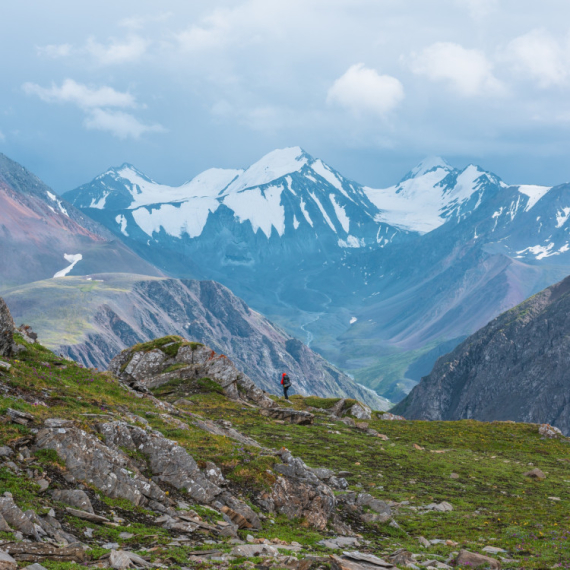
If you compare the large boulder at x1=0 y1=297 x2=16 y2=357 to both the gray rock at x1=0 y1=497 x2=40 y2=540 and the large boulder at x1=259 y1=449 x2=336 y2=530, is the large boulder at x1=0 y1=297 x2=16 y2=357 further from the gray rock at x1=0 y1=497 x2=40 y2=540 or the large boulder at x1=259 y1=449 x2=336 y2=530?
the gray rock at x1=0 y1=497 x2=40 y2=540

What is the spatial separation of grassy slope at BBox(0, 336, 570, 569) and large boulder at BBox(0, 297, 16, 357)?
5.38 feet

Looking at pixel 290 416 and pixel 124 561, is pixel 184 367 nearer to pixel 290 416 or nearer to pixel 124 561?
pixel 290 416

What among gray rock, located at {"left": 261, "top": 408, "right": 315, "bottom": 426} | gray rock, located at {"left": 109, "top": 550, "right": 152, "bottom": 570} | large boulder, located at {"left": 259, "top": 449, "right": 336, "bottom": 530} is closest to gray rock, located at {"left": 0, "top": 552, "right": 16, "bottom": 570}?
gray rock, located at {"left": 109, "top": 550, "right": 152, "bottom": 570}

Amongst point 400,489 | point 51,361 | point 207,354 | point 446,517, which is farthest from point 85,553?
point 207,354

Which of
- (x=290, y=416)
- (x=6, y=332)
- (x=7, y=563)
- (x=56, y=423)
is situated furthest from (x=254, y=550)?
(x=290, y=416)

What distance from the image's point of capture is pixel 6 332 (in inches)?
1590

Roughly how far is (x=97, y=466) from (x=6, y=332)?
18.6 meters

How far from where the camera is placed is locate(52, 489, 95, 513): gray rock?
2362cm

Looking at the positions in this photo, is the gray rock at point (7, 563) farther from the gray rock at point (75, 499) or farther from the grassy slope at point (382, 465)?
the gray rock at point (75, 499)

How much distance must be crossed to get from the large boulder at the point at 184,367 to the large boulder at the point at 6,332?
899 inches

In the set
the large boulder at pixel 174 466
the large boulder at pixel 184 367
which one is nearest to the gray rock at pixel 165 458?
the large boulder at pixel 174 466

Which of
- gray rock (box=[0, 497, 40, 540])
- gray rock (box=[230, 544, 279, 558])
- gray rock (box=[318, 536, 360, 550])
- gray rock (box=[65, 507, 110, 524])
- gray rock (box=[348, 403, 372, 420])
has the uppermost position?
gray rock (box=[0, 497, 40, 540])

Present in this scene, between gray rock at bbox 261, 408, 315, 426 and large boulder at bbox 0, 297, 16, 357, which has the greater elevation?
large boulder at bbox 0, 297, 16, 357

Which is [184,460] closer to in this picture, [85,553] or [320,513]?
[320,513]
